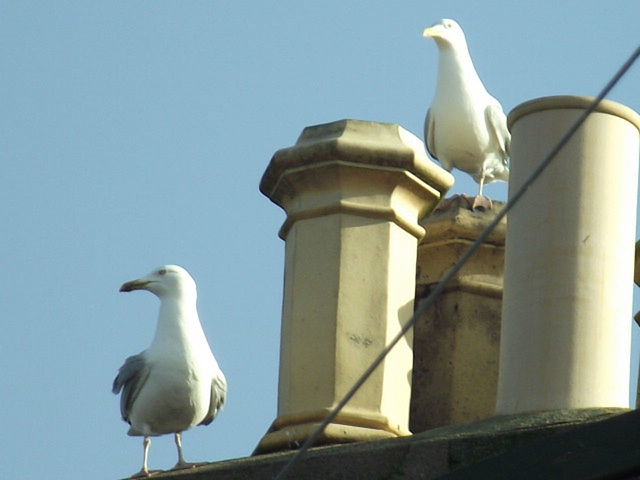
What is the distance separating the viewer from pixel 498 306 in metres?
13.3

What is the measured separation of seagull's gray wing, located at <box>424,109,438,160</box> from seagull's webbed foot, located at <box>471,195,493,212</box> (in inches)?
134

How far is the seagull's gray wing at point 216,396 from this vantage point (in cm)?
1321

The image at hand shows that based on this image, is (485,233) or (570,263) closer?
(485,233)

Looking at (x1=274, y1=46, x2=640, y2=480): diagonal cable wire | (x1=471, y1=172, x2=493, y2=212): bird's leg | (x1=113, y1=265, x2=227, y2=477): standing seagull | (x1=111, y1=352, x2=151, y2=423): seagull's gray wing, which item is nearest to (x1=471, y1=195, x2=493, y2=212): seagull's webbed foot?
(x1=471, y1=172, x2=493, y2=212): bird's leg

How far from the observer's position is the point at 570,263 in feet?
35.4

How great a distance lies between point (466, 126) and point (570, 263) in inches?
251

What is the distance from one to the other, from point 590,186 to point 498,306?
2.37 metres

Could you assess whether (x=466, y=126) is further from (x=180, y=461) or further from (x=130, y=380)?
(x=180, y=461)

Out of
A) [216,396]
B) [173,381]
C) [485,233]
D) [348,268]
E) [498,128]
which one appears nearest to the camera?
[485,233]

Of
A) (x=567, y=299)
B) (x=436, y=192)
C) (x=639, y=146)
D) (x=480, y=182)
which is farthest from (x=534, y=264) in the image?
(x=480, y=182)

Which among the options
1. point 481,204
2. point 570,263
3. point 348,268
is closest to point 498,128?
point 481,204

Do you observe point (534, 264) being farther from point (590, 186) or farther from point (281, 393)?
point (281, 393)

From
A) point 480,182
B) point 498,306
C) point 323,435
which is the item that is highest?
point 480,182

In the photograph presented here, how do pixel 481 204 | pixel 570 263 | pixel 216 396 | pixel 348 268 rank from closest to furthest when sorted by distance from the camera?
pixel 570 263
pixel 348 268
pixel 216 396
pixel 481 204
